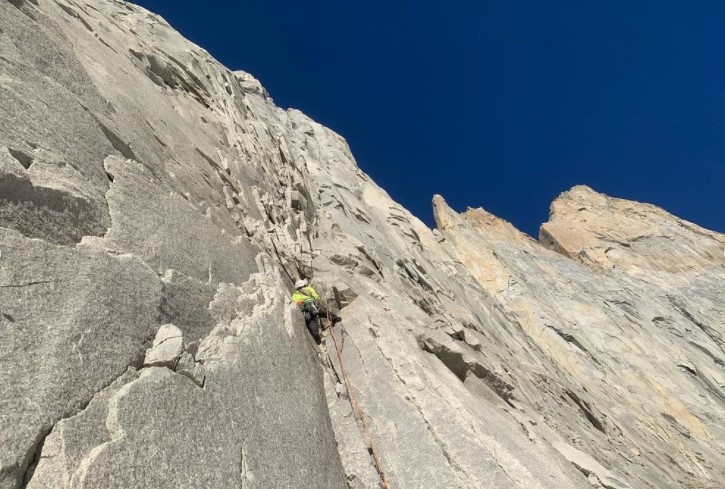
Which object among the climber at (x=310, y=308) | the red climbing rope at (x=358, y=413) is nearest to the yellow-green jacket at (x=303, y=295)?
the climber at (x=310, y=308)

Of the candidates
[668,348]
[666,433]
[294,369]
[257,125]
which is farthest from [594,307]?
[294,369]

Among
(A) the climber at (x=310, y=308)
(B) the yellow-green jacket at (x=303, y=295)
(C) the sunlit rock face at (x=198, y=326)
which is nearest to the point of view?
(C) the sunlit rock face at (x=198, y=326)

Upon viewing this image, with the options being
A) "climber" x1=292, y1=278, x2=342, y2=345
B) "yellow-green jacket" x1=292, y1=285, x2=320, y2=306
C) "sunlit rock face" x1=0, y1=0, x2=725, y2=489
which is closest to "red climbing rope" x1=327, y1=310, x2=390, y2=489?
"sunlit rock face" x1=0, y1=0, x2=725, y2=489

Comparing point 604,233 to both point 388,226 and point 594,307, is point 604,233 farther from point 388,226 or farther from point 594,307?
point 388,226

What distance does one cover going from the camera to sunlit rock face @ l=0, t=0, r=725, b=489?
544 centimetres

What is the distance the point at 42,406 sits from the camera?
4871 mm

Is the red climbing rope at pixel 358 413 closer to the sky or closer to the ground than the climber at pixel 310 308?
closer to the ground

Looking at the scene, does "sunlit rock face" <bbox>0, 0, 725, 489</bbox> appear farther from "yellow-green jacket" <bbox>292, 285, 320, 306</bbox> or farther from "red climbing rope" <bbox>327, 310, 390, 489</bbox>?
"yellow-green jacket" <bbox>292, 285, 320, 306</bbox>

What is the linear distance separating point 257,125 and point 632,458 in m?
21.6

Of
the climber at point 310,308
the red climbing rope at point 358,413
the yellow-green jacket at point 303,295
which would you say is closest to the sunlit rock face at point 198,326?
the red climbing rope at point 358,413

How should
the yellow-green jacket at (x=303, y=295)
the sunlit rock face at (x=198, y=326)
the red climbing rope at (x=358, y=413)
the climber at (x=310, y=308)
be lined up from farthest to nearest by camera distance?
the yellow-green jacket at (x=303, y=295)
the climber at (x=310, y=308)
the red climbing rope at (x=358, y=413)
the sunlit rock face at (x=198, y=326)

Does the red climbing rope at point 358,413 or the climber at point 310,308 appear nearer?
the red climbing rope at point 358,413

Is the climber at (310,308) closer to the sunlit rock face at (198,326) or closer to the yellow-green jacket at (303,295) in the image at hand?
the yellow-green jacket at (303,295)

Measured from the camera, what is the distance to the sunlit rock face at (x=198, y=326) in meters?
5.44
